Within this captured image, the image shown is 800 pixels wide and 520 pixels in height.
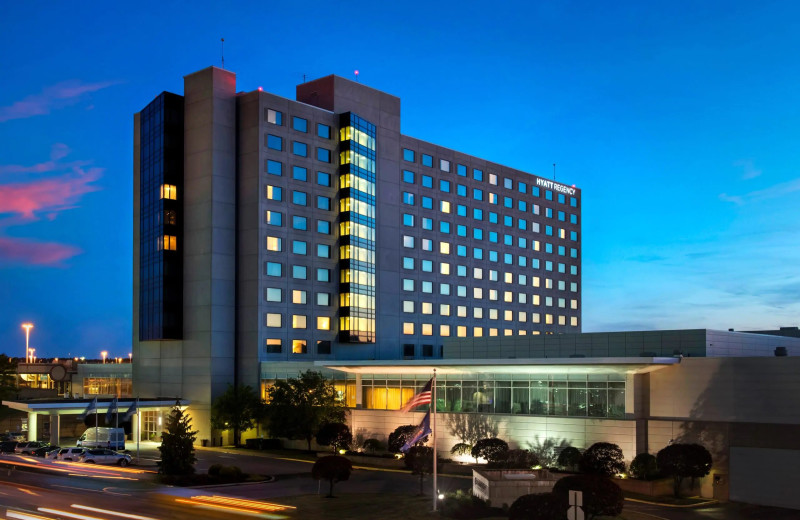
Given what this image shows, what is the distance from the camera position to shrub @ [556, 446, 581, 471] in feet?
175

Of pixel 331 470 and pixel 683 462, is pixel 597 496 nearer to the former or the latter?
pixel 683 462

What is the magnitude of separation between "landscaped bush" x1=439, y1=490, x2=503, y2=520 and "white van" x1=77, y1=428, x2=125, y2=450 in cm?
4004

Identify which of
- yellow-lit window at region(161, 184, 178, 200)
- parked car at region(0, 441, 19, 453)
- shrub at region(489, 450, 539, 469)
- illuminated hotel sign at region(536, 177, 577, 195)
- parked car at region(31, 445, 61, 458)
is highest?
illuminated hotel sign at region(536, 177, 577, 195)

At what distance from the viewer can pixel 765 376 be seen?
49.3 meters

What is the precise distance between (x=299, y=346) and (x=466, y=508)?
175ft

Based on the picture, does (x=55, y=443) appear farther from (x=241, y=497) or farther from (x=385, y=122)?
(x=385, y=122)

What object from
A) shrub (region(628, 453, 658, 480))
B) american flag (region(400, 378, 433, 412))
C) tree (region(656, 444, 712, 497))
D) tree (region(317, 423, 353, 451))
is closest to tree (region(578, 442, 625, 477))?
shrub (region(628, 453, 658, 480))

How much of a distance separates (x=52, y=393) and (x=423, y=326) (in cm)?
6275

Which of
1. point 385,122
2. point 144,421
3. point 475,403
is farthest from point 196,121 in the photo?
point 475,403

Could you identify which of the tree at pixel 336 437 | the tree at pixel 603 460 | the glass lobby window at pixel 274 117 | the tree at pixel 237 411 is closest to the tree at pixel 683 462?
the tree at pixel 603 460

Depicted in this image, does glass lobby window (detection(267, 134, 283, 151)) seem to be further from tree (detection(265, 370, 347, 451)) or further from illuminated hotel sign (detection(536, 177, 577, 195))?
illuminated hotel sign (detection(536, 177, 577, 195))

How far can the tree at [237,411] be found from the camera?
79.8 meters

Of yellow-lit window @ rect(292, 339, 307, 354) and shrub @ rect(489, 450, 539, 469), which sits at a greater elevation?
yellow-lit window @ rect(292, 339, 307, 354)

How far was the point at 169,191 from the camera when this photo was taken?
287 feet
